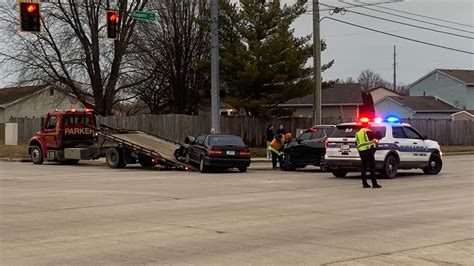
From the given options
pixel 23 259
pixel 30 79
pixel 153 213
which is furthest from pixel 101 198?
pixel 30 79

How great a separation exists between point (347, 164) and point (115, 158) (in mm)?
10527

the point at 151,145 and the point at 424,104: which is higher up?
the point at 424,104

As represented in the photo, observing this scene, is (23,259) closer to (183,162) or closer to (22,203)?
(22,203)

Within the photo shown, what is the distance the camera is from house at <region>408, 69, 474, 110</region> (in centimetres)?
7075

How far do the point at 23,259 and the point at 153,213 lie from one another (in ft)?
14.1

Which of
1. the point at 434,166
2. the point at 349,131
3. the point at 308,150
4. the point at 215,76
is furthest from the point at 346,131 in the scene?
the point at 215,76

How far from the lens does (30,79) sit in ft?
139

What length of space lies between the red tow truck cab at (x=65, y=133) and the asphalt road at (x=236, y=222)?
31.6 ft

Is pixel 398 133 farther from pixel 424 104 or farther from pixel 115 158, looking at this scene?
pixel 424 104

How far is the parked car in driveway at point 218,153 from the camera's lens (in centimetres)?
2283

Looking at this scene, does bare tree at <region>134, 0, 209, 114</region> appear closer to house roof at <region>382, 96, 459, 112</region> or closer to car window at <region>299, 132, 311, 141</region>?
car window at <region>299, 132, 311, 141</region>

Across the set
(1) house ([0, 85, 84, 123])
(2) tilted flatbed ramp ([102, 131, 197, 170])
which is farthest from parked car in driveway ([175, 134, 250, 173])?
(1) house ([0, 85, 84, 123])

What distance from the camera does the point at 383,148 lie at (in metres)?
19.5

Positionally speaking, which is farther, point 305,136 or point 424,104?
point 424,104
